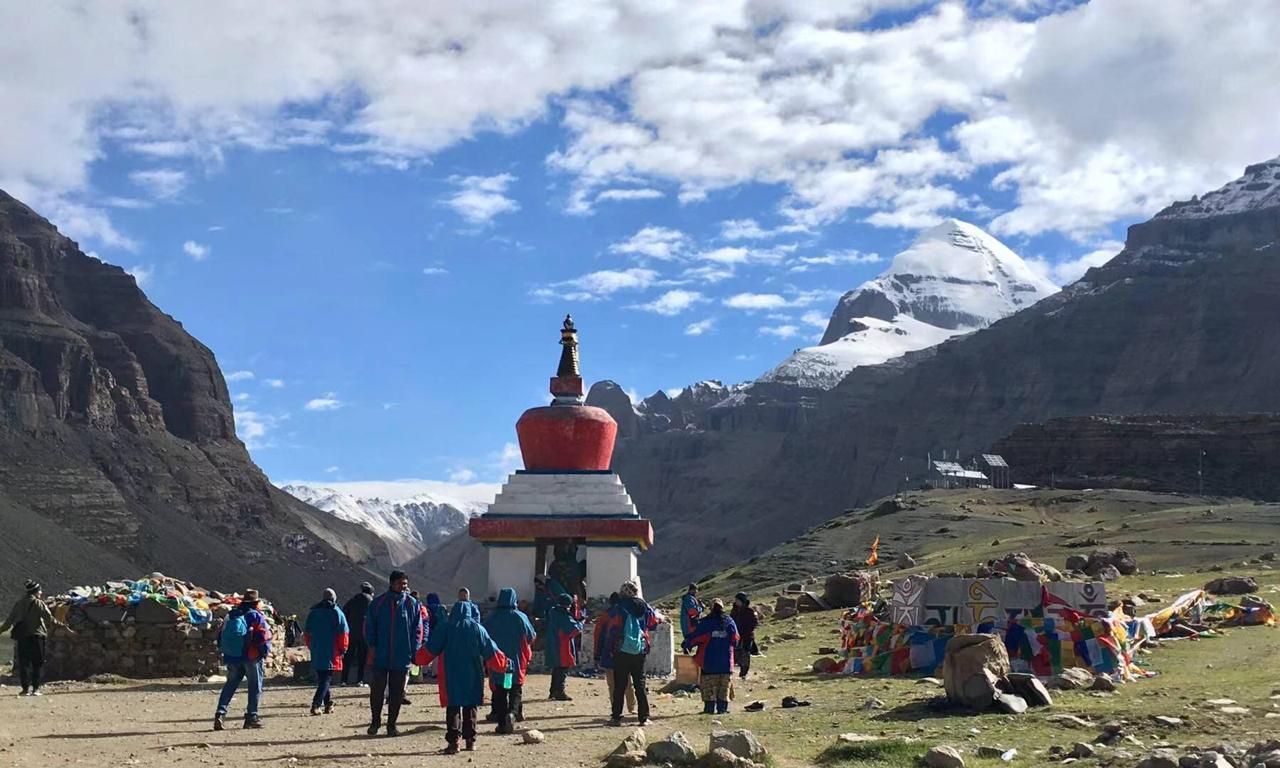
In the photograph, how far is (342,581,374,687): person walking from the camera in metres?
22.2

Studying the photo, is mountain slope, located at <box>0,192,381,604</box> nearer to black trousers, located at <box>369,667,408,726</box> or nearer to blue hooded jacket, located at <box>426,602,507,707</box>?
black trousers, located at <box>369,667,408,726</box>

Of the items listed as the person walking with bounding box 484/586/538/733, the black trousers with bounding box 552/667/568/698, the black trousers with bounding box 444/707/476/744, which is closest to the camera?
the black trousers with bounding box 444/707/476/744

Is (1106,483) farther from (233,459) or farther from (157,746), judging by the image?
(157,746)

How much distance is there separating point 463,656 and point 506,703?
4.78ft

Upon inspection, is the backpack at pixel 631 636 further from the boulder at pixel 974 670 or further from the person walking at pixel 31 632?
the person walking at pixel 31 632

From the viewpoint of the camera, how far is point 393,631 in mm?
16219

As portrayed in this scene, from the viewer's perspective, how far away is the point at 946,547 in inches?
2827

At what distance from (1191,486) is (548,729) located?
384ft

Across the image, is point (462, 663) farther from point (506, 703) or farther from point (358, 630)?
point (358, 630)

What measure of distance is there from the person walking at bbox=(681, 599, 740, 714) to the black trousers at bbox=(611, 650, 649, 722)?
40.3 inches

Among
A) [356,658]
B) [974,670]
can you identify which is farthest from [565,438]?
[974,670]

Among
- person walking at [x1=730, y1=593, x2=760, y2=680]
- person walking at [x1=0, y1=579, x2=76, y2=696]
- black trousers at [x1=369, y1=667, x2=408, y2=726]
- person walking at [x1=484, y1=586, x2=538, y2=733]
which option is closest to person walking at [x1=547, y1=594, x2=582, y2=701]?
person walking at [x1=484, y1=586, x2=538, y2=733]

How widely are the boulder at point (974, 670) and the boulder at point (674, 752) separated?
3.97 meters

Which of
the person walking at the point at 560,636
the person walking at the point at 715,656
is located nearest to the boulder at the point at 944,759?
the person walking at the point at 715,656
